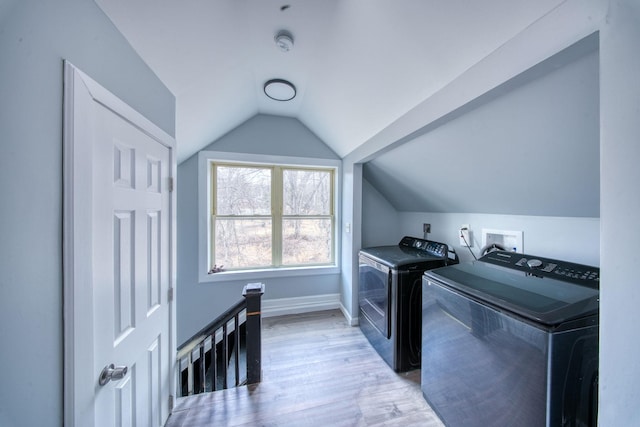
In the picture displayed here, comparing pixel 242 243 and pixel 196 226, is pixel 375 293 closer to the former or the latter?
pixel 242 243

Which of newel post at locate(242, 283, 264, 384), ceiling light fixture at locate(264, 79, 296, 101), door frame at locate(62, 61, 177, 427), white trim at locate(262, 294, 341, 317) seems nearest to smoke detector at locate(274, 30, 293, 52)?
ceiling light fixture at locate(264, 79, 296, 101)

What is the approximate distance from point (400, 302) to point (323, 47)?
6.96 ft

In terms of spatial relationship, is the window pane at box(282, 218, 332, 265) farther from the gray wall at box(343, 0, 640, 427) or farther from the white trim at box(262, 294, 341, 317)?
the gray wall at box(343, 0, 640, 427)

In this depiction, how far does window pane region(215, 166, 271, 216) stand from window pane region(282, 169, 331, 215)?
258mm

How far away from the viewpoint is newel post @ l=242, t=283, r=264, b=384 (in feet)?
6.13

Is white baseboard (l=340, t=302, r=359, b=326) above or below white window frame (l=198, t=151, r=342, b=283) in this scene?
below

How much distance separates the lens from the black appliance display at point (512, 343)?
35.8 inches

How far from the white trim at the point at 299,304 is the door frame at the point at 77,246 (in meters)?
2.22

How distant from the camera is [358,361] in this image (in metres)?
2.14

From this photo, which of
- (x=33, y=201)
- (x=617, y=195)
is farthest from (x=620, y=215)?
(x=33, y=201)

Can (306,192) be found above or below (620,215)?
above

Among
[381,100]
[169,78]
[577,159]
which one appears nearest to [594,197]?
[577,159]

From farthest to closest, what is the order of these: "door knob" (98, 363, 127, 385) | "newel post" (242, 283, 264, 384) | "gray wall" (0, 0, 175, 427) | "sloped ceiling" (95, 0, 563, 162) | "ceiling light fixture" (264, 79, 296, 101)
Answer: "ceiling light fixture" (264, 79, 296, 101), "newel post" (242, 283, 264, 384), "sloped ceiling" (95, 0, 563, 162), "door knob" (98, 363, 127, 385), "gray wall" (0, 0, 175, 427)

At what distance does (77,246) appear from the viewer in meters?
0.77
